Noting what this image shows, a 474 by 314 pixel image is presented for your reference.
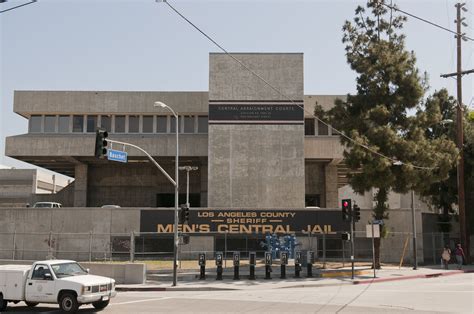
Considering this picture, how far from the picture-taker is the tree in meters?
31.9

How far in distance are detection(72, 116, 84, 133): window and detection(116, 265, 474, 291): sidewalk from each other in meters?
23.4

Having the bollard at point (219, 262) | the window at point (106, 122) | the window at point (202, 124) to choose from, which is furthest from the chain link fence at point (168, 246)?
the window at point (106, 122)

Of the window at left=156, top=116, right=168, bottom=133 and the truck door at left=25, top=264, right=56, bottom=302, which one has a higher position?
the window at left=156, top=116, right=168, bottom=133

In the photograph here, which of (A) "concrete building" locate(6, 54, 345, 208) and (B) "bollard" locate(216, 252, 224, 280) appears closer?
(B) "bollard" locate(216, 252, 224, 280)

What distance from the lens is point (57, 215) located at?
4022 centimetres

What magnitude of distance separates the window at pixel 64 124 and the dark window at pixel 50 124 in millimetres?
560

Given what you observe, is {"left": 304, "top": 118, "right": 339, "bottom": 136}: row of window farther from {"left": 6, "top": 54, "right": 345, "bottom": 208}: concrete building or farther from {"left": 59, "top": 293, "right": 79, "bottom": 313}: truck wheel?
{"left": 59, "top": 293, "right": 79, "bottom": 313}: truck wheel

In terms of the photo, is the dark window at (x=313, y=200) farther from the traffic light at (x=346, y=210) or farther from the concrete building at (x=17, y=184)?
the concrete building at (x=17, y=184)

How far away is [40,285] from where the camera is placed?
16.6 metres

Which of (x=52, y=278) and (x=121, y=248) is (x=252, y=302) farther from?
(x=121, y=248)

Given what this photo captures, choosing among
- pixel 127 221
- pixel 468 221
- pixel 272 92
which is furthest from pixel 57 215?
pixel 468 221

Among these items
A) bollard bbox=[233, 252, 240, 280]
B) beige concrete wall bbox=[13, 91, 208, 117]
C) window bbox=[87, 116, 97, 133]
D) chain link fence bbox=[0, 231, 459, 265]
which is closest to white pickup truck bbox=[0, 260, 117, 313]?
bollard bbox=[233, 252, 240, 280]

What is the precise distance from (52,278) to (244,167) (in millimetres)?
29545

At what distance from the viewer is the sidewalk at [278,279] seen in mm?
25625
